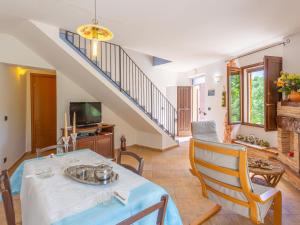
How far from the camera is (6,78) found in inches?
151

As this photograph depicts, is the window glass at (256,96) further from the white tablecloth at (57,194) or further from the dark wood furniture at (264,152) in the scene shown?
the white tablecloth at (57,194)

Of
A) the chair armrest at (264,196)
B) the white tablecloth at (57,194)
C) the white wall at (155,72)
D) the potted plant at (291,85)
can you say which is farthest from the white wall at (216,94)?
the white tablecloth at (57,194)

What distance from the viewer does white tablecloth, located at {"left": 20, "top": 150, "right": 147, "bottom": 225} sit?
116cm

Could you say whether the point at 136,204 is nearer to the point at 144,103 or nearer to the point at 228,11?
the point at 228,11

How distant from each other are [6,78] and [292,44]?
5.53 m

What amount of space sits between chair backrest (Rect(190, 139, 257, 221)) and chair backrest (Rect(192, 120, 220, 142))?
1516 millimetres

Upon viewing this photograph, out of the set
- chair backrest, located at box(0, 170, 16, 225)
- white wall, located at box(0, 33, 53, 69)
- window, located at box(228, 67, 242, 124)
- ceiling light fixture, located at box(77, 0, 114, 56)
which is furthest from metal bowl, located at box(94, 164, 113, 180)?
window, located at box(228, 67, 242, 124)

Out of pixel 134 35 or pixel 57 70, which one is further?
pixel 57 70

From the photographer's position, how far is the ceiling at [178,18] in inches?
100

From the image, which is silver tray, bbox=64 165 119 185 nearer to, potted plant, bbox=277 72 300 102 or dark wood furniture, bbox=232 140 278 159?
potted plant, bbox=277 72 300 102

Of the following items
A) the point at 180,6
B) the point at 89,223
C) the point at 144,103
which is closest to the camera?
the point at 89,223

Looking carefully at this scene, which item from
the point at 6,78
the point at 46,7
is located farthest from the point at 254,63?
the point at 6,78

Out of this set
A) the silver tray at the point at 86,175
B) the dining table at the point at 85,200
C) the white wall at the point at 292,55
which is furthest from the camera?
the white wall at the point at 292,55

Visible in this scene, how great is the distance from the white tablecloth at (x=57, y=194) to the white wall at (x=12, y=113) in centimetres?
243
